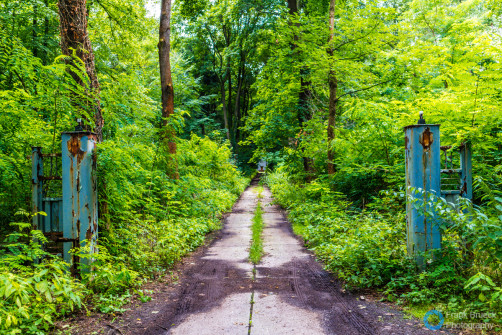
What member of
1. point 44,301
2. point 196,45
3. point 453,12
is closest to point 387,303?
point 44,301

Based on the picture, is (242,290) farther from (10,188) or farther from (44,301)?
(10,188)

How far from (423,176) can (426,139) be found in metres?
0.51

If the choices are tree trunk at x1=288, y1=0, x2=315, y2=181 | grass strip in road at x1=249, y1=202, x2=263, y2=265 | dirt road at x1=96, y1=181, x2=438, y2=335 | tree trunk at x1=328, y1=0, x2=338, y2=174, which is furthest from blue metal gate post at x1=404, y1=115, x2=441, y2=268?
tree trunk at x1=288, y1=0, x2=315, y2=181

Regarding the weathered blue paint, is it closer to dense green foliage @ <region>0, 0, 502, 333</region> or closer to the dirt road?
dense green foliage @ <region>0, 0, 502, 333</region>

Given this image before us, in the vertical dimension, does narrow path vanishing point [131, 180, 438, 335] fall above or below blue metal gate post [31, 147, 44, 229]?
below

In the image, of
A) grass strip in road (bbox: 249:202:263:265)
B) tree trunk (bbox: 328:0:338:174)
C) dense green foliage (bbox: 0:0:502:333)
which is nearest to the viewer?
dense green foliage (bbox: 0:0:502:333)

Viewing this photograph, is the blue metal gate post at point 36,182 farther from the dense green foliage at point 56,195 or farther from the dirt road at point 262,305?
the dirt road at point 262,305

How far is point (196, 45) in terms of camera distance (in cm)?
2745

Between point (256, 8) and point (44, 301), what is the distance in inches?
668

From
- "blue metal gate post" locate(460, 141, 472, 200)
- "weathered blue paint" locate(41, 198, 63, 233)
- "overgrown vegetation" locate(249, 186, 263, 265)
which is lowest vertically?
"overgrown vegetation" locate(249, 186, 263, 265)

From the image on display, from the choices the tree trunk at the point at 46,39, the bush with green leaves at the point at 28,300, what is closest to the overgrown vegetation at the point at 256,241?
the bush with green leaves at the point at 28,300

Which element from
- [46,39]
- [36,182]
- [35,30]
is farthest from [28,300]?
[35,30]

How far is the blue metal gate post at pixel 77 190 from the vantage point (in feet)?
12.8

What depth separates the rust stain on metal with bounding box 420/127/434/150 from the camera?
4.05 m
